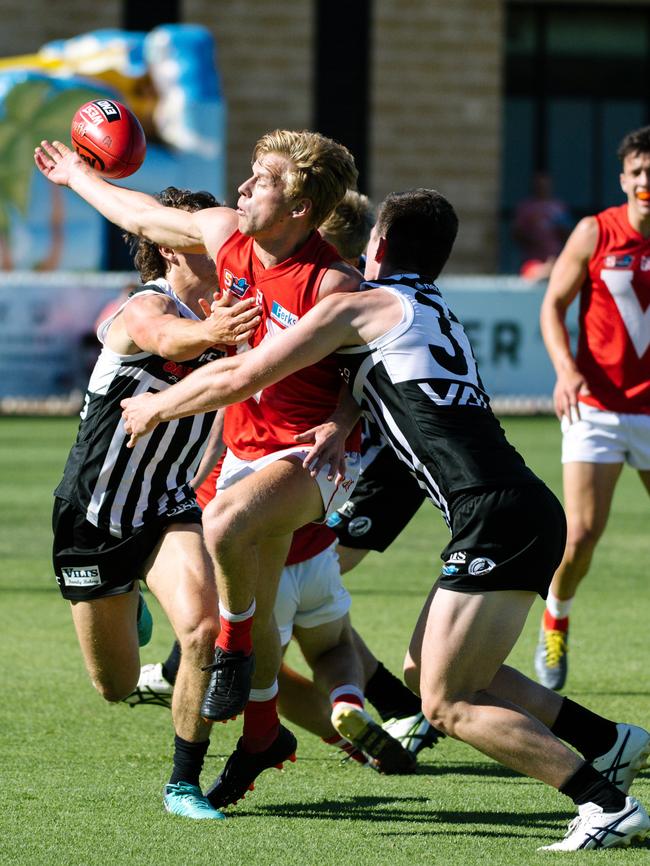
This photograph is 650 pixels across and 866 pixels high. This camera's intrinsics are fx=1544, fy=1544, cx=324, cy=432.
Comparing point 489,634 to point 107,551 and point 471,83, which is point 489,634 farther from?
point 471,83

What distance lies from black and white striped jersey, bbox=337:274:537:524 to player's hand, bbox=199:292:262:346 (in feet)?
0.99

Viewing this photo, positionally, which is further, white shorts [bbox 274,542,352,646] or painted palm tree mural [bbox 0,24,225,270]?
painted palm tree mural [bbox 0,24,225,270]

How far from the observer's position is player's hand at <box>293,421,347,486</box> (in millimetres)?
4938

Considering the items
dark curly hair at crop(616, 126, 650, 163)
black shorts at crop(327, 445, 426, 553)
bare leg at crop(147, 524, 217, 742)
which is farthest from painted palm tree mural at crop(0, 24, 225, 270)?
bare leg at crop(147, 524, 217, 742)

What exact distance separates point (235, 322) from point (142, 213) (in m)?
0.86

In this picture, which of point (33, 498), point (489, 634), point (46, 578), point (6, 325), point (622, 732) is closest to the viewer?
point (489, 634)

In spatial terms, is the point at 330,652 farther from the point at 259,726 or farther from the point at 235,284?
the point at 235,284

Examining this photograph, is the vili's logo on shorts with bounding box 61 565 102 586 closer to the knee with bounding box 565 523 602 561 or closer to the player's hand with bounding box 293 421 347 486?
the player's hand with bounding box 293 421 347 486

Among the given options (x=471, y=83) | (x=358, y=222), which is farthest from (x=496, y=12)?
(x=358, y=222)

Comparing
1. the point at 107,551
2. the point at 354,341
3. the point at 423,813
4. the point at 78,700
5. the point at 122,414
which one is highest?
the point at 354,341

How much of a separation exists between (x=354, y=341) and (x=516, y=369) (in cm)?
1609

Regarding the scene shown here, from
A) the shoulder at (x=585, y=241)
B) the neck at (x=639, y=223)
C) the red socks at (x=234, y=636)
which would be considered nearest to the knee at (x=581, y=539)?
the shoulder at (x=585, y=241)

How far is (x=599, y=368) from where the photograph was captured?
759cm

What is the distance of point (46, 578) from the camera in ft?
32.5
